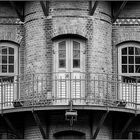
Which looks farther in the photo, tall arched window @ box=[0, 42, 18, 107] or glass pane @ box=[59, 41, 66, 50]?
tall arched window @ box=[0, 42, 18, 107]

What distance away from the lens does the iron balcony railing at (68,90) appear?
4188 centimetres

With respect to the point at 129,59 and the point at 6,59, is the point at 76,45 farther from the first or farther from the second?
the point at 6,59

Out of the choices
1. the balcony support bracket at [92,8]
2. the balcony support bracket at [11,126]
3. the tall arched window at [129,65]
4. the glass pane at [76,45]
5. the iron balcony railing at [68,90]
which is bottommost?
the balcony support bracket at [11,126]

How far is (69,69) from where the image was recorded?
4259cm

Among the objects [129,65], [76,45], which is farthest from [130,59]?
[76,45]

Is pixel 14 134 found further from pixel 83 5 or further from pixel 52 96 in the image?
pixel 83 5

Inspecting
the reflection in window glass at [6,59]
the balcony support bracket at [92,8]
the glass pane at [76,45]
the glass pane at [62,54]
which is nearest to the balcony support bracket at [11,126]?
the reflection in window glass at [6,59]

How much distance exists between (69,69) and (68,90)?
0.99 meters

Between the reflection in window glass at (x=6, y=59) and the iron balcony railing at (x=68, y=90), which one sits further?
the reflection in window glass at (x=6, y=59)

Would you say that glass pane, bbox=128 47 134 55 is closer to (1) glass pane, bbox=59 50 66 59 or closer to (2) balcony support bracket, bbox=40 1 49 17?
(1) glass pane, bbox=59 50 66 59

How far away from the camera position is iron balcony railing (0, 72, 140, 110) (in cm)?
4188

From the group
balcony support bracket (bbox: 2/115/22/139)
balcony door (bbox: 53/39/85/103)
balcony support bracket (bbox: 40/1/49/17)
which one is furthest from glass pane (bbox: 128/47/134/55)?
balcony support bracket (bbox: 2/115/22/139)

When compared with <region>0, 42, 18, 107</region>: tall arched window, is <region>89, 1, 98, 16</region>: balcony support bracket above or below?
above

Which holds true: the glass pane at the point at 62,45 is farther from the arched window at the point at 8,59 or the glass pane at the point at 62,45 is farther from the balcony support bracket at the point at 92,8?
the arched window at the point at 8,59
